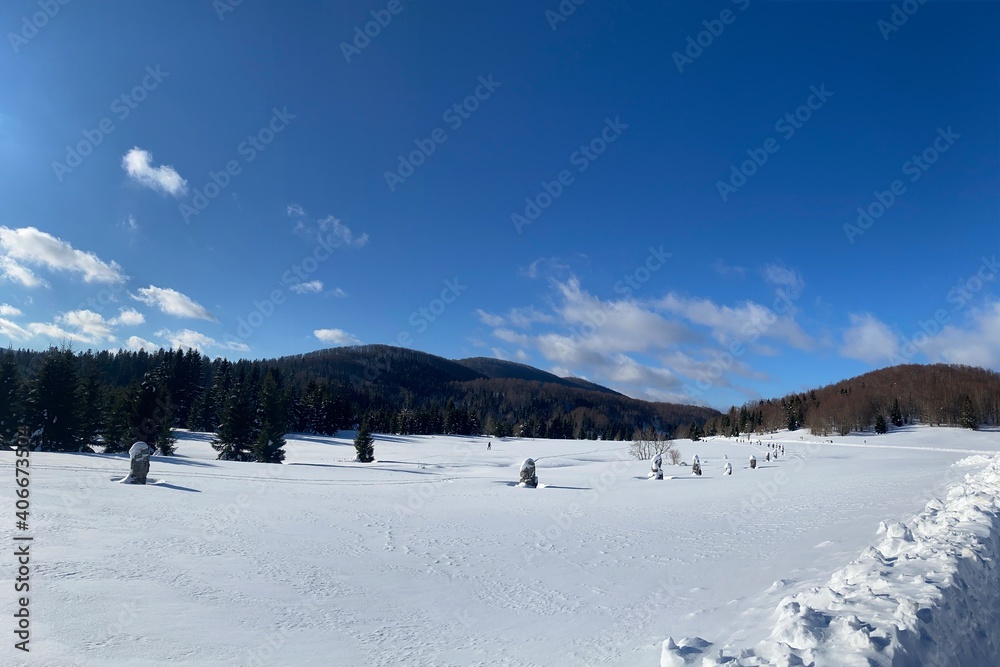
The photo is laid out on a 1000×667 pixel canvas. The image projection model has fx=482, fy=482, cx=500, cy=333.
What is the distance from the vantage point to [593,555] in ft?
32.3

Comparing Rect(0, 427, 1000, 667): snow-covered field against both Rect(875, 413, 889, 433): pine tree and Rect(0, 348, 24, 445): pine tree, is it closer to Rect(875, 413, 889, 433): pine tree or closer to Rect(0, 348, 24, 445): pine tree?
Rect(0, 348, 24, 445): pine tree

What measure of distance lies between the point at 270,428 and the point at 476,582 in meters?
33.0

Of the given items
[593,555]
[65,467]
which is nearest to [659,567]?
[593,555]

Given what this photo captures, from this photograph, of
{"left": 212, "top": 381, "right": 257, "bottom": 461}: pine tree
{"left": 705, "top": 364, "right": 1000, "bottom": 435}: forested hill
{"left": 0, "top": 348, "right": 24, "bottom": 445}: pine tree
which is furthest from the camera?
{"left": 705, "top": 364, "right": 1000, "bottom": 435}: forested hill

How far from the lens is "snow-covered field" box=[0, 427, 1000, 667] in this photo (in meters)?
4.95

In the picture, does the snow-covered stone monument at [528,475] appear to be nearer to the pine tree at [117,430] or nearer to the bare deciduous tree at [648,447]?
the pine tree at [117,430]

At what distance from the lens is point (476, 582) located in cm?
791

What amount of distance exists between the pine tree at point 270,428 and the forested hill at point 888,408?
329 feet

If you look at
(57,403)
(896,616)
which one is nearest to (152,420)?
(57,403)

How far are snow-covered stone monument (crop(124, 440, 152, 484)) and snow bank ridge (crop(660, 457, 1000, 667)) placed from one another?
1701cm

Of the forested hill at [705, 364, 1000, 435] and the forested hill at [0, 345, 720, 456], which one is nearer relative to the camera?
the forested hill at [0, 345, 720, 456]

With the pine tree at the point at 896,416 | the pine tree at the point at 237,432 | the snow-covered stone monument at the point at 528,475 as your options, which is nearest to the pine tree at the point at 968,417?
the pine tree at the point at 896,416

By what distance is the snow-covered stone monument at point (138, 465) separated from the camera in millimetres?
15406

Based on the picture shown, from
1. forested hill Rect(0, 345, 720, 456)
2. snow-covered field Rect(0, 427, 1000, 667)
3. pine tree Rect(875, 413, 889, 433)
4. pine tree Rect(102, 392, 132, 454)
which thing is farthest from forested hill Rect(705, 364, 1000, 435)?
pine tree Rect(102, 392, 132, 454)
